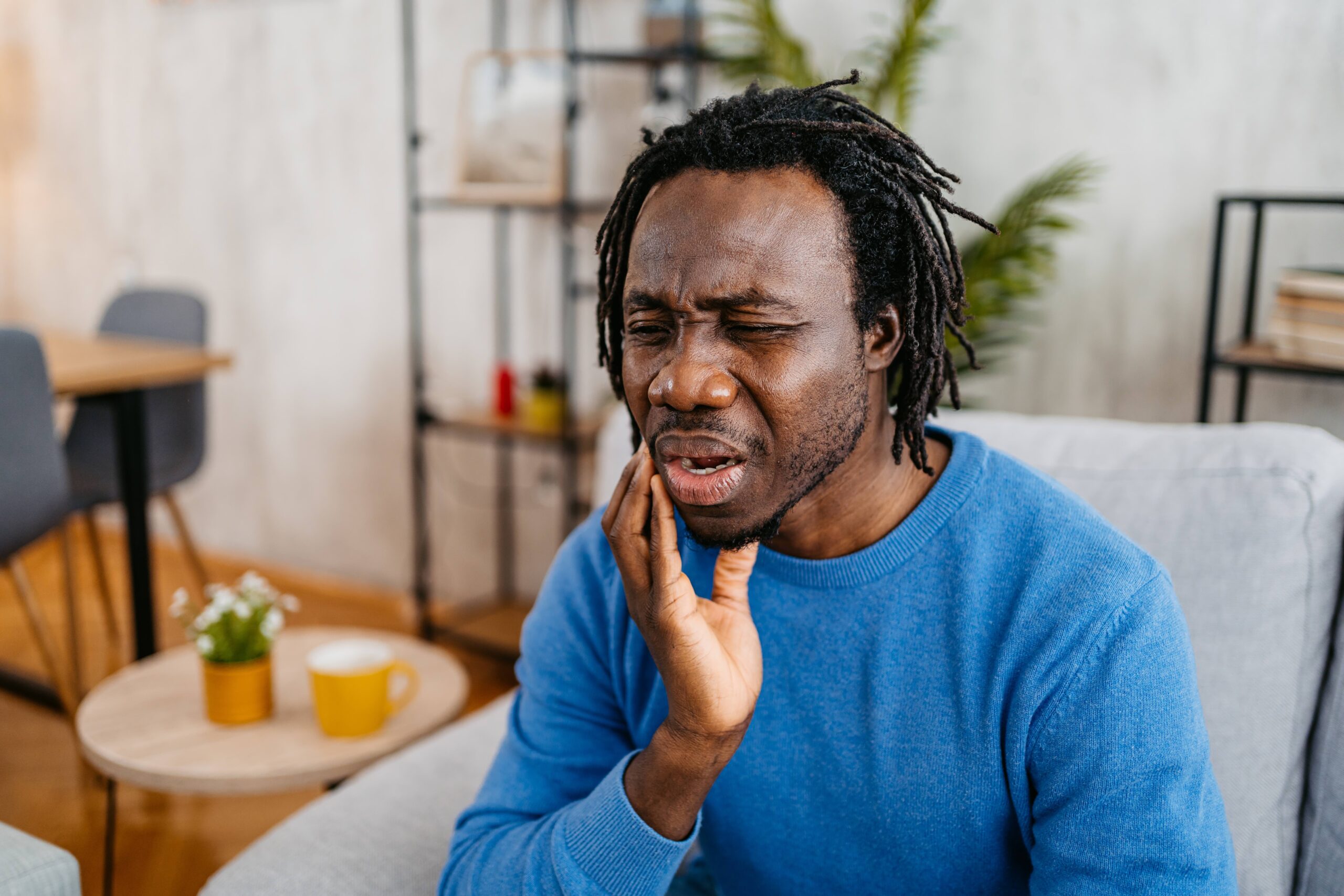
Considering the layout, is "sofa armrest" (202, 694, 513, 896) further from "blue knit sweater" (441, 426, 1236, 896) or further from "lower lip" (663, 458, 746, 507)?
"lower lip" (663, 458, 746, 507)

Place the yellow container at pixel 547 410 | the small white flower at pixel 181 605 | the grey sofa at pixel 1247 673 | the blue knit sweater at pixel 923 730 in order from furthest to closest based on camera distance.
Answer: the yellow container at pixel 547 410, the small white flower at pixel 181 605, the grey sofa at pixel 1247 673, the blue knit sweater at pixel 923 730

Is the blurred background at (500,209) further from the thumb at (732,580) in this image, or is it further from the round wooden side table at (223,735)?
the thumb at (732,580)

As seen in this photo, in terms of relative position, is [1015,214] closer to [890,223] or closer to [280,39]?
[890,223]

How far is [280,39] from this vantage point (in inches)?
127

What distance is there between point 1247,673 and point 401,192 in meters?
2.65

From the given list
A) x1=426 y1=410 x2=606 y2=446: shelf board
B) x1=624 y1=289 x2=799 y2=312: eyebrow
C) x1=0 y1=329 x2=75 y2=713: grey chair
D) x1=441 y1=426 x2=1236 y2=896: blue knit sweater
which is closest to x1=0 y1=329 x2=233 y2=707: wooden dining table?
x1=0 y1=329 x2=75 y2=713: grey chair

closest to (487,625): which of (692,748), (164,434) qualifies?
(164,434)

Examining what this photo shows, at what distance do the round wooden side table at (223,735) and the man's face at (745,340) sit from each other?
79cm

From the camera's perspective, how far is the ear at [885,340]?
86 centimetres

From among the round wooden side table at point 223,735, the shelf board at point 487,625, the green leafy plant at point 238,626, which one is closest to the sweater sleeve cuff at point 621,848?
the round wooden side table at point 223,735

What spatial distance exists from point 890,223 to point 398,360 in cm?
254

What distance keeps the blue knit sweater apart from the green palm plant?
118 centimetres

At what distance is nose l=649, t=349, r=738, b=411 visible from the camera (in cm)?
77

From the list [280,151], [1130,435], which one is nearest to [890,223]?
[1130,435]
